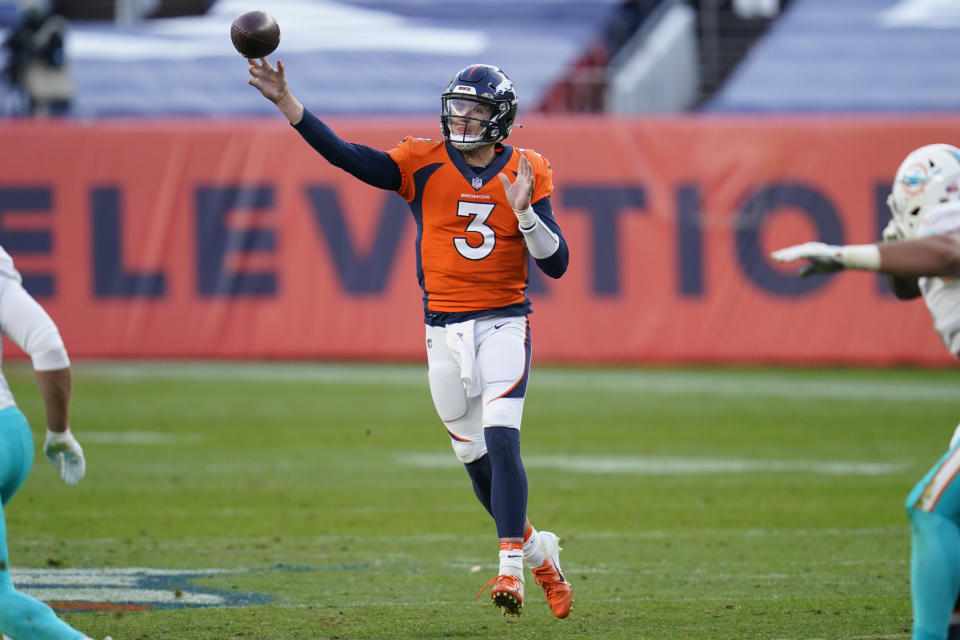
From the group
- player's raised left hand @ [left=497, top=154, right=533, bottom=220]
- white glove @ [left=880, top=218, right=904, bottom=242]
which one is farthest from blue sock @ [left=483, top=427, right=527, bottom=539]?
white glove @ [left=880, top=218, right=904, bottom=242]

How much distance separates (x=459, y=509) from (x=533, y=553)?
278 cm

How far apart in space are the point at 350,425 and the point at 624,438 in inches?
89.5

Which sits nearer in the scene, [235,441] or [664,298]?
[235,441]

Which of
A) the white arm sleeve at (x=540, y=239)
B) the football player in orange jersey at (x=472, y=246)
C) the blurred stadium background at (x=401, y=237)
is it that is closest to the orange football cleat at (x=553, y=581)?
the football player in orange jersey at (x=472, y=246)

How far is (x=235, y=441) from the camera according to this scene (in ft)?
35.1

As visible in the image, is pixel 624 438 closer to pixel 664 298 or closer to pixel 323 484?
pixel 323 484

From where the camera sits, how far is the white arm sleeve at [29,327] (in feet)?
13.6

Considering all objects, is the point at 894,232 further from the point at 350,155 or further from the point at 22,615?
the point at 22,615

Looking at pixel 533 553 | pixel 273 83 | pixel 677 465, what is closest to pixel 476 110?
pixel 273 83

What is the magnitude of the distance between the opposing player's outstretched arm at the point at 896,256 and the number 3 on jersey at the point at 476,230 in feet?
5.85

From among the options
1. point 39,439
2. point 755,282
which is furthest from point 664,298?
point 39,439

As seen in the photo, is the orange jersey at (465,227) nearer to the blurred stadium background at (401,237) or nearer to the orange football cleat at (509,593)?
the orange football cleat at (509,593)

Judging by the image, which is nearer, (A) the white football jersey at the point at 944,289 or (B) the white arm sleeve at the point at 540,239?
(A) the white football jersey at the point at 944,289

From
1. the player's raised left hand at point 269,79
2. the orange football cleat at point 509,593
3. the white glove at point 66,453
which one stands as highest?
the player's raised left hand at point 269,79
